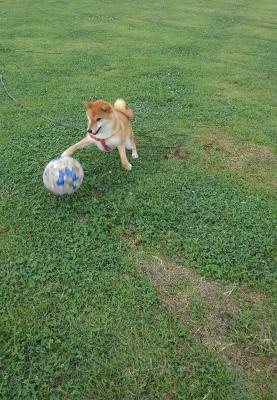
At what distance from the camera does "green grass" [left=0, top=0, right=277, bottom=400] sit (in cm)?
276

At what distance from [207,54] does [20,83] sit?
4.48 meters

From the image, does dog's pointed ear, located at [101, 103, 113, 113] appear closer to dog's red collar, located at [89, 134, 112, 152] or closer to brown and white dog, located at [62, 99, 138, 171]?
brown and white dog, located at [62, 99, 138, 171]

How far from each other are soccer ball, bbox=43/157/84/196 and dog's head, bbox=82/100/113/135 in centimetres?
46

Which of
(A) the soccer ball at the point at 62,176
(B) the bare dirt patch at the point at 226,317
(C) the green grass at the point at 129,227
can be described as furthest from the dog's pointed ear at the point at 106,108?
(B) the bare dirt patch at the point at 226,317

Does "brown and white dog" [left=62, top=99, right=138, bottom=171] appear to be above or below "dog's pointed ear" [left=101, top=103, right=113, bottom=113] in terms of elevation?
below

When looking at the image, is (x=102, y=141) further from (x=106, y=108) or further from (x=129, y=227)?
(x=129, y=227)

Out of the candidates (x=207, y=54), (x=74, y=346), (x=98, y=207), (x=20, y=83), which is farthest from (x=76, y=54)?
(x=74, y=346)

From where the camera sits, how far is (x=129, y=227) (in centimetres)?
394

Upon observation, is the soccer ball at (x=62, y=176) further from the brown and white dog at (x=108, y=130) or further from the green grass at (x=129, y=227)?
the brown and white dog at (x=108, y=130)

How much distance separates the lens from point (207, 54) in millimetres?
9414

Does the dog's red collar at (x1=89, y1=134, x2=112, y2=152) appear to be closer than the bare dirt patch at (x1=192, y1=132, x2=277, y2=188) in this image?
Yes

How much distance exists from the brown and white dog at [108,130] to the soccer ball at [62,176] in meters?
0.45

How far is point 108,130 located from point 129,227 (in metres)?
1.15

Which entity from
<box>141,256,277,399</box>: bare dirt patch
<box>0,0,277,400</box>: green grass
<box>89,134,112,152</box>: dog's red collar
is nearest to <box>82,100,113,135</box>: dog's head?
<box>89,134,112,152</box>: dog's red collar
